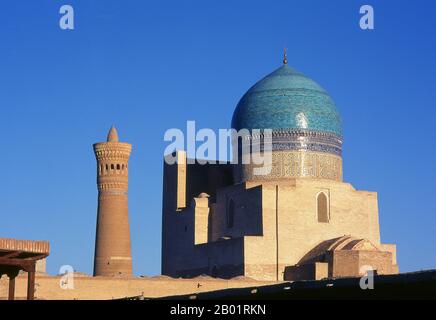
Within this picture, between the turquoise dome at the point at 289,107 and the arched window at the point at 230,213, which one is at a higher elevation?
the turquoise dome at the point at 289,107

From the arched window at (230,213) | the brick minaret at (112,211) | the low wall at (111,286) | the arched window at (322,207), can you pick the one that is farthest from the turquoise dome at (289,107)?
the low wall at (111,286)

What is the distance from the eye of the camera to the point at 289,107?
3297 centimetres

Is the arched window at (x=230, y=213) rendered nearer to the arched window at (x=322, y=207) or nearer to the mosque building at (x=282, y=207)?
the mosque building at (x=282, y=207)

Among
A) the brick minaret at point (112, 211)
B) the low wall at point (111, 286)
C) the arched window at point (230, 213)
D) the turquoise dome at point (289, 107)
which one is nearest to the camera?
the low wall at point (111, 286)

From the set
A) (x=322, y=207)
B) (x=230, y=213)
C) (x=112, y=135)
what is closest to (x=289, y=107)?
(x=322, y=207)

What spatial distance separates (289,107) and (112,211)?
8.53 metres

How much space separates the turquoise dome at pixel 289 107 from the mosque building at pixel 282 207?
4 centimetres

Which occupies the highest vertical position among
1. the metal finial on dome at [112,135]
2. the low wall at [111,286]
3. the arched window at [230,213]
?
the metal finial on dome at [112,135]

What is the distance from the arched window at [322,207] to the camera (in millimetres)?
31953

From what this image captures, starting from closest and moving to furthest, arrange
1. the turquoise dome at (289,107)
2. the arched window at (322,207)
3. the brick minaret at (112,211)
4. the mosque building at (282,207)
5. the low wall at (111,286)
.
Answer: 1. the low wall at (111,286)
2. the mosque building at (282,207)
3. the arched window at (322,207)
4. the turquoise dome at (289,107)
5. the brick minaret at (112,211)

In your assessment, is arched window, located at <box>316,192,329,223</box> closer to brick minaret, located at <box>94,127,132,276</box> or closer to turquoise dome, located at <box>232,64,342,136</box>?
turquoise dome, located at <box>232,64,342,136</box>

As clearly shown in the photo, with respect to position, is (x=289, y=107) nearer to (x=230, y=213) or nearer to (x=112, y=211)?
(x=230, y=213)
